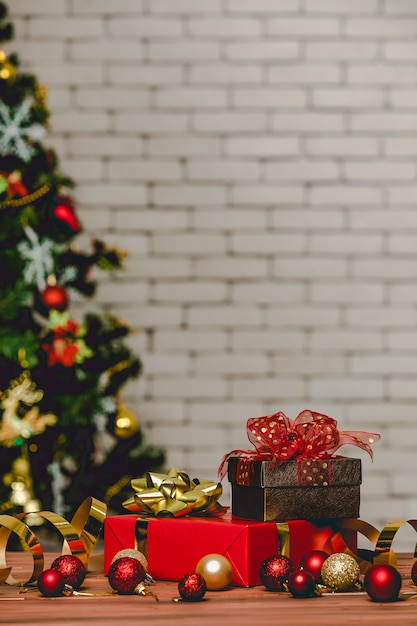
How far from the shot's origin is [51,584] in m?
0.99

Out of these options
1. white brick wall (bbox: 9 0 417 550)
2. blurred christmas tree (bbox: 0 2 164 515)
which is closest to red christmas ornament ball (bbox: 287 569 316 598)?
blurred christmas tree (bbox: 0 2 164 515)

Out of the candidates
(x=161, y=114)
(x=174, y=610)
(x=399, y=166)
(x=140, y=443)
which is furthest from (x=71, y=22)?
(x=174, y=610)

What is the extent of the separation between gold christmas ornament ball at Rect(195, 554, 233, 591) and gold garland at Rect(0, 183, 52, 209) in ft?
5.75

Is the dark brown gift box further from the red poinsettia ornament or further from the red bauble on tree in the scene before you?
the red bauble on tree

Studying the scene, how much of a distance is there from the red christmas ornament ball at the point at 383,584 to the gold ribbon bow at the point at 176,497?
25 cm

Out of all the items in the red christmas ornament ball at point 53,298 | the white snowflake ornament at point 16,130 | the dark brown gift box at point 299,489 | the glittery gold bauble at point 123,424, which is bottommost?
the glittery gold bauble at point 123,424

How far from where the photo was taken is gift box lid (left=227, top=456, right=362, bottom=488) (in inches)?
42.7

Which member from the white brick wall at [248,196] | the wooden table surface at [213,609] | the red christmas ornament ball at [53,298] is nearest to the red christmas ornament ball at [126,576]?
the wooden table surface at [213,609]

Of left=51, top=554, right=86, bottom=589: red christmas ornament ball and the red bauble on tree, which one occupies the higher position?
the red bauble on tree

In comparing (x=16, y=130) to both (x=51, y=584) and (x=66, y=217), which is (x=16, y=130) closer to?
(x=66, y=217)

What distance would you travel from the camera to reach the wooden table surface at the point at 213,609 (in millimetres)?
870

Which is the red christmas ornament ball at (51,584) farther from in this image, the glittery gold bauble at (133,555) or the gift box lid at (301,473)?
the gift box lid at (301,473)

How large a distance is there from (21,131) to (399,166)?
142 cm

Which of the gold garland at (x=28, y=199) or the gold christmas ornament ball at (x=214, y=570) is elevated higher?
the gold garland at (x=28, y=199)
